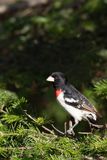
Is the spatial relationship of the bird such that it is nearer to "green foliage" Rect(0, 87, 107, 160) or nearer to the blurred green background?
the blurred green background

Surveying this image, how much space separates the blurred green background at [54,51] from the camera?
487cm

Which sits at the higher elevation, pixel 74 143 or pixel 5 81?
pixel 5 81

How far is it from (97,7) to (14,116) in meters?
2.99

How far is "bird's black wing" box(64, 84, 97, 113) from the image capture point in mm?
3762

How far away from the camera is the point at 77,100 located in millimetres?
3777

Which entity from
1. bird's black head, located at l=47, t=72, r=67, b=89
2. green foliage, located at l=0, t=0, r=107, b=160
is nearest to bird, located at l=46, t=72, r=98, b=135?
bird's black head, located at l=47, t=72, r=67, b=89

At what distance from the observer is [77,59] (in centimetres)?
500

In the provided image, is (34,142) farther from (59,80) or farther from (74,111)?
(59,80)

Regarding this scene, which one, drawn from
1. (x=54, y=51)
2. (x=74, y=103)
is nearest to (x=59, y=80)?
(x=74, y=103)

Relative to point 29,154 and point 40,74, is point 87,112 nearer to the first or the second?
point 29,154

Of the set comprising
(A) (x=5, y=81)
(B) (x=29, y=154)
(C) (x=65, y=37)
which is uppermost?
(C) (x=65, y=37)

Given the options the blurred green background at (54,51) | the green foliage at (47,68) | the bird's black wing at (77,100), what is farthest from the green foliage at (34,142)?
the blurred green background at (54,51)

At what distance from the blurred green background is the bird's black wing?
0.24 meters

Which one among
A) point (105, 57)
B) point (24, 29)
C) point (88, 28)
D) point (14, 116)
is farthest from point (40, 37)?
point (14, 116)
